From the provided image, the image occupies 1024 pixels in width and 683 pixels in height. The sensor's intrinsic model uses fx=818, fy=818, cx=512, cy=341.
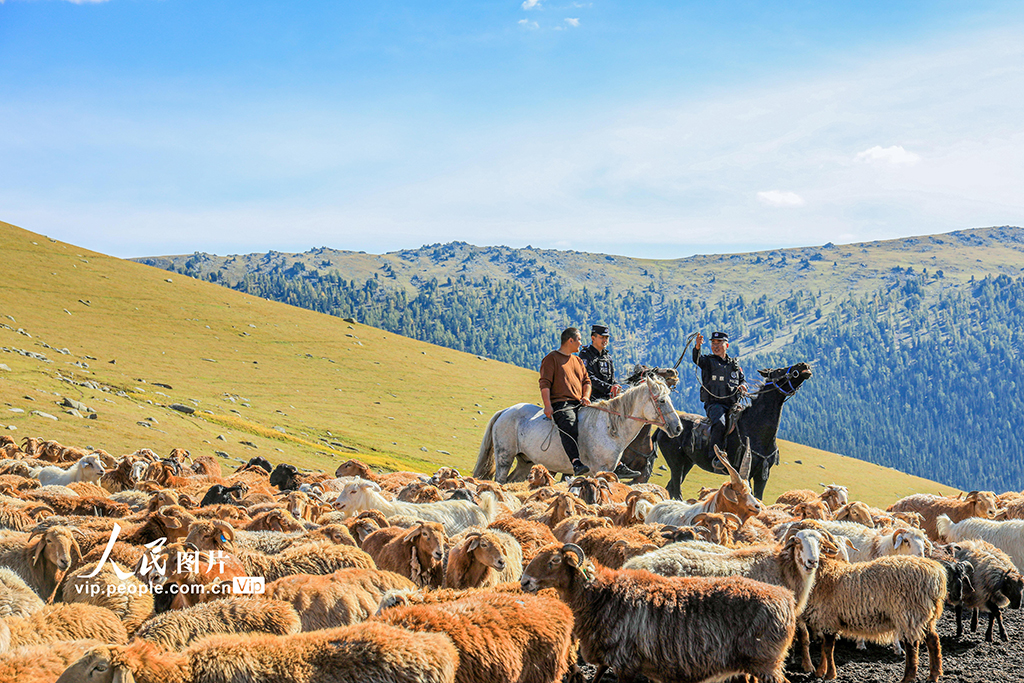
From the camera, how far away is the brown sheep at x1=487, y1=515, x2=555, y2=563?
8.95 metres

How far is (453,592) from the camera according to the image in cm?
631

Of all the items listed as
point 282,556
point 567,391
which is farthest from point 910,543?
point 567,391

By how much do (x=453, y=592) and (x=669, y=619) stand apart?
5.43 feet

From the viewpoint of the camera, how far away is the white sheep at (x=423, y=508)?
37.4ft

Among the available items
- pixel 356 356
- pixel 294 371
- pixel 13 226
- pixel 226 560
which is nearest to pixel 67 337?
pixel 294 371

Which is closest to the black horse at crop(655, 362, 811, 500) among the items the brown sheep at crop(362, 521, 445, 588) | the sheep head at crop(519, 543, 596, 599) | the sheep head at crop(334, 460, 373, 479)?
the sheep head at crop(334, 460, 373, 479)

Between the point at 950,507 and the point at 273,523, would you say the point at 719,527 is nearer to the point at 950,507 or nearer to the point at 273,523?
the point at 273,523

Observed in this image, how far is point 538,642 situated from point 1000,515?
12757mm

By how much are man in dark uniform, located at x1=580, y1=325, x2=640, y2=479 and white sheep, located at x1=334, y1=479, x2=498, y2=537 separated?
280 inches

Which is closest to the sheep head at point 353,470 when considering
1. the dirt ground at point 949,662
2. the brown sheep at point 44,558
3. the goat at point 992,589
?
the brown sheep at point 44,558

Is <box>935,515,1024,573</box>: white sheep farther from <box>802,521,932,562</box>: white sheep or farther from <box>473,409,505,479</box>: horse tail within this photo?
<box>473,409,505,479</box>: horse tail

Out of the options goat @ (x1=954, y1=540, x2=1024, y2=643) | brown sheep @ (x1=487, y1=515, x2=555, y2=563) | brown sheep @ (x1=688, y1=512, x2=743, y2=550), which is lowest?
goat @ (x1=954, y1=540, x2=1024, y2=643)

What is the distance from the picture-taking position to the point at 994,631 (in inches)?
392

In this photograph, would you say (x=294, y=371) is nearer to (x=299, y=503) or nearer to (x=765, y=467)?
(x=765, y=467)
